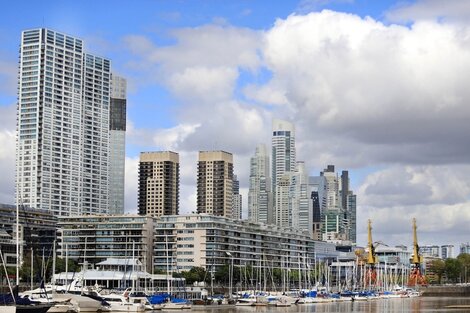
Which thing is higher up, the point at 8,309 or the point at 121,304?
the point at 8,309

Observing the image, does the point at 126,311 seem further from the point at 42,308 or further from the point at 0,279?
the point at 0,279

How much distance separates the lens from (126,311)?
127875 millimetres

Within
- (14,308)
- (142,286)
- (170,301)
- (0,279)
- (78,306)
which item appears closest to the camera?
(14,308)

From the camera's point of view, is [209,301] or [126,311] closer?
[126,311]

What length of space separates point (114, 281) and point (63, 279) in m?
24.1

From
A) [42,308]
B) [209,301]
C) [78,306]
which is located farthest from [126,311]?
[209,301]

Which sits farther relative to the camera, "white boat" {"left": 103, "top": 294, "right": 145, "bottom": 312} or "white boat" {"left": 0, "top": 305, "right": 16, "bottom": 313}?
"white boat" {"left": 103, "top": 294, "right": 145, "bottom": 312}

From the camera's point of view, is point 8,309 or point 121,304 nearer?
point 8,309

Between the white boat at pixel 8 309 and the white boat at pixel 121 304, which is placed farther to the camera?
the white boat at pixel 121 304

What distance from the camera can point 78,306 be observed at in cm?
12306

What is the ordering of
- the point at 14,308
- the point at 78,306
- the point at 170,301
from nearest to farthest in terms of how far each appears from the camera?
1. the point at 14,308
2. the point at 78,306
3. the point at 170,301

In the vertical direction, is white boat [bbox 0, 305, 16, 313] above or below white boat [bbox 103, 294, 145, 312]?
above

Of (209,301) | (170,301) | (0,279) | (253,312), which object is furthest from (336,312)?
(0,279)

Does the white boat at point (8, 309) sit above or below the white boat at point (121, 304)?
above
